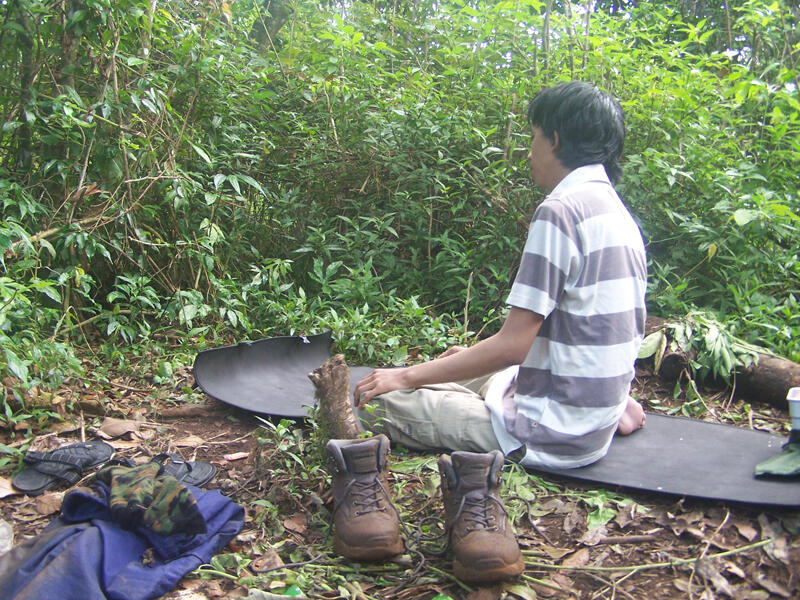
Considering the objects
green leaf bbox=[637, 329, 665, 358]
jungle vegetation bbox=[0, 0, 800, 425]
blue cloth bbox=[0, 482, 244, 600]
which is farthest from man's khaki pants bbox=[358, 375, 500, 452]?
green leaf bbox=[637, 329, 665, 358]

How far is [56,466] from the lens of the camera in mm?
2189

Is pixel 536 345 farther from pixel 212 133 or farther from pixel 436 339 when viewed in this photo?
pixel 212 133

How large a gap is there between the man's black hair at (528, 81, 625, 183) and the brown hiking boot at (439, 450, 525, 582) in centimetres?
95

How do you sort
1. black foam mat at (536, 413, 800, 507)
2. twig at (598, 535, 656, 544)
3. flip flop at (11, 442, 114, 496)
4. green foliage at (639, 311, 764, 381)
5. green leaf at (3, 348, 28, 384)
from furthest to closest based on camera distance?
1. green foliage at (639, 311, 764, 381)
2. green leaf at (3, 348, 28, 384)
3. flip flop at (11, 442, 114, 496)
4. black foam mat at (536, 413, 800, 507)
5. twig at (598, 535, 656, 544)

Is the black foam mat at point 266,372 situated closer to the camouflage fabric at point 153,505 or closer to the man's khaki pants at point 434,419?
the man's khaki pants at point 434,419

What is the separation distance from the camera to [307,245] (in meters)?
4.33

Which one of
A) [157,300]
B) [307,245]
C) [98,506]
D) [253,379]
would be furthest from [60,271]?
[98,506]

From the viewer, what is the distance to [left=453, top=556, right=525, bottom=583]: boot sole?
5.28ft

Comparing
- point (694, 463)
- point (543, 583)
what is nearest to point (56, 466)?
point (543, 583)

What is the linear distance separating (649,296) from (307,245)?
84.2 inches

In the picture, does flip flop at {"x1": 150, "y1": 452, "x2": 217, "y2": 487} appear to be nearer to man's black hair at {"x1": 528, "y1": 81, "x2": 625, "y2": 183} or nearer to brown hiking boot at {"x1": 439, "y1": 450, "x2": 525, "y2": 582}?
brown hiking boot at {"x1": 439, "y1": 450, "x2": 525, "y2": 582}

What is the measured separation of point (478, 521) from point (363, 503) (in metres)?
0.33

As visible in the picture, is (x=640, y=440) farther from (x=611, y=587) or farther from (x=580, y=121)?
(x=580, y=121)

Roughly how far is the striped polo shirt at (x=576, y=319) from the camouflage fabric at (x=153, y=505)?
0.97 m
